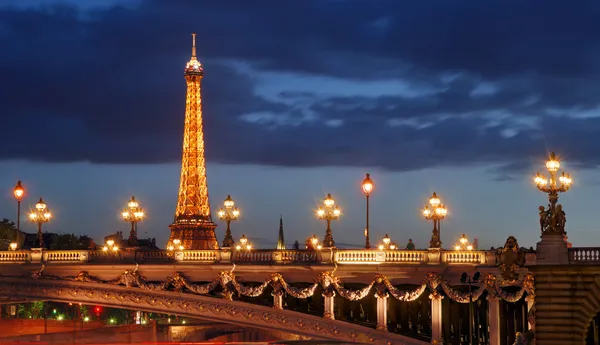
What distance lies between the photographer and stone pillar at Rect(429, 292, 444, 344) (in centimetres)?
6981

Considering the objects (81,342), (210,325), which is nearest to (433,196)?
(81,342)

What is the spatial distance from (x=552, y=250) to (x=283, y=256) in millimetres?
19606

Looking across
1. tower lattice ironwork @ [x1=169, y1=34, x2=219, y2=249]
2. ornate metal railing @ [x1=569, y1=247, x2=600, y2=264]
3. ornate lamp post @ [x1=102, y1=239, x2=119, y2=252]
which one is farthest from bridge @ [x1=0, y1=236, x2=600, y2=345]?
tower lattice ironwork @ [x1=169, y1=34, x2=219, y2=249]

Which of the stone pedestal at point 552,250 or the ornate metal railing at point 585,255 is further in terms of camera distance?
the stone pedestal at point 552,250

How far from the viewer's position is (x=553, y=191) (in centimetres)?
6188

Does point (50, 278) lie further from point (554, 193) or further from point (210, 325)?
point (210, 325)

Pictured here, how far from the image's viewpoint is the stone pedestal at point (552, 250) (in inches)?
2395

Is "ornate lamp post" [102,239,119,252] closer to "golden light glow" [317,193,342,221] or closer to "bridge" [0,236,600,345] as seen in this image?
"bridge" [0,236,600,345]

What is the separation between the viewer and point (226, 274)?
77.7 meters

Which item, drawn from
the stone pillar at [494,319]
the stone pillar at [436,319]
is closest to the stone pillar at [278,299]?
the stone pillar at [436,319]

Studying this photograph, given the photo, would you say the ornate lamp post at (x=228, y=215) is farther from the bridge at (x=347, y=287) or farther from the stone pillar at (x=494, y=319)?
the stone pillar at (x=494, y=319)

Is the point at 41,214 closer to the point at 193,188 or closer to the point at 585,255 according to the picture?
the point at 585,255

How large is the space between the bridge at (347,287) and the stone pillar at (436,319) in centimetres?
5

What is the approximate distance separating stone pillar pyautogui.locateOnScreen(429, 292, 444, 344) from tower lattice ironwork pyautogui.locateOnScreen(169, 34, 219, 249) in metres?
86.7
